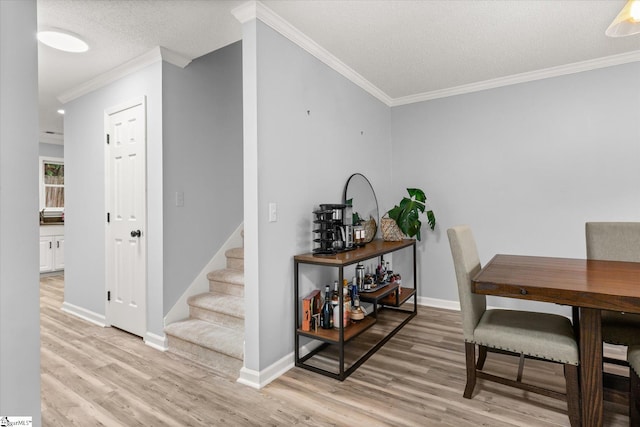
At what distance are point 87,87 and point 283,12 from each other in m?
2.55

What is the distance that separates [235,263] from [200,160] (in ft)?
3.47

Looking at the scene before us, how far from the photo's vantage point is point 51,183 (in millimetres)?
6266

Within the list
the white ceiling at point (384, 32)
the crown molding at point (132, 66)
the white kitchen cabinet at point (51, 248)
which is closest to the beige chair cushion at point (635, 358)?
the white ceiling at point (384, 32)

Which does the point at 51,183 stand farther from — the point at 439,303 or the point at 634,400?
the point at 634,400

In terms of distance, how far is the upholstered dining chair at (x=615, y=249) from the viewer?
6.51 ft

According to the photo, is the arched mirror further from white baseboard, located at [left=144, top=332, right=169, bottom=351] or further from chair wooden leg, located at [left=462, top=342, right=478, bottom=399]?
white baseboard, located at [left=144, top=332, right=169, bottom=351]

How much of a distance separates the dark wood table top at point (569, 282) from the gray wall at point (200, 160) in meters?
2.38

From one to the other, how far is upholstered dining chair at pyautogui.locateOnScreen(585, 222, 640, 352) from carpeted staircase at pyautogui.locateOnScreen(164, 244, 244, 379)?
2.38 metres

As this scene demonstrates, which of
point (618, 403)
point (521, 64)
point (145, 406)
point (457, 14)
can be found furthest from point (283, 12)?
point (618, 403)

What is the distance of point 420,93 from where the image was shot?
388 centimetres

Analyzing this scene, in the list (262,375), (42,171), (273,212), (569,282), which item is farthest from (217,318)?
(42,171)

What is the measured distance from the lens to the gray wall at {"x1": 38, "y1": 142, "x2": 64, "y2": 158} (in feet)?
20.0

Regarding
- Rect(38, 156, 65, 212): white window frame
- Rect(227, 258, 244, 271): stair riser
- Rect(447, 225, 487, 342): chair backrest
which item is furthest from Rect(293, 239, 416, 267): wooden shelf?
Rect(38, 156, 65, 212): white window frame

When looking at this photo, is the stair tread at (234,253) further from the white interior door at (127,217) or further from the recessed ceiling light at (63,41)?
the recessed ceiling light at (63,41)
